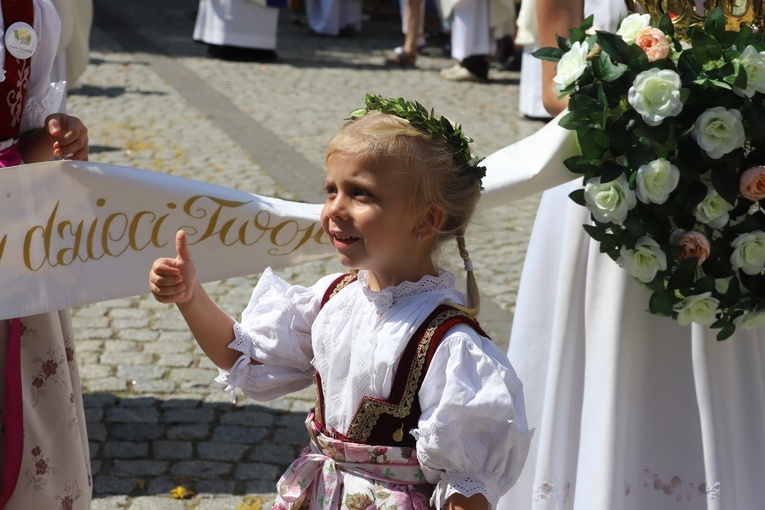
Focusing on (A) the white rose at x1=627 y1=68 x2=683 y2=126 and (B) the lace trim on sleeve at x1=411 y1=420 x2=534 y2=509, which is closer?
(B) the lace trim on sleeve at x1=411 y1=420 x2=534 y2=509

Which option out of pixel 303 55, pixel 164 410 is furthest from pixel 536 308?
pixel 303 55

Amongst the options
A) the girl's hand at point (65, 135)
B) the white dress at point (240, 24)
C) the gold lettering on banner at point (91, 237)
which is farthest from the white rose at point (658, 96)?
the white dress at point (240, 24)

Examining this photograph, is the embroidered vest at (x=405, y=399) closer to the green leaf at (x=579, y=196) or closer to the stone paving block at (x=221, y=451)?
the green leaf at (x=579, y=196)

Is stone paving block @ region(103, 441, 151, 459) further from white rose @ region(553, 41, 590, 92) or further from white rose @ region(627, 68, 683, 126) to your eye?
white rose @ region(627, 68, 683, 126)

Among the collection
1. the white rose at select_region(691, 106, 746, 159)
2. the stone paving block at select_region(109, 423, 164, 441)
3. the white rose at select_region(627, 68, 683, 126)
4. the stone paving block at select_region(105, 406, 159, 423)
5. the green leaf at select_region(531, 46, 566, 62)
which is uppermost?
the green leaf at select_region(531, 46, 566, 62)

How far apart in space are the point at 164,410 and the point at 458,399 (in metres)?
2.50

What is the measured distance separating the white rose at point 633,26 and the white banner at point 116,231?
838 mm

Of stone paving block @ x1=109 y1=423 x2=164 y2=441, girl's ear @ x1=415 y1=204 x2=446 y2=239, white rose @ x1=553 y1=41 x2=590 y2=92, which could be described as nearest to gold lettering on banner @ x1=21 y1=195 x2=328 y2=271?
girl's ear @ x1=415 y1=204 x2=446 y2=239

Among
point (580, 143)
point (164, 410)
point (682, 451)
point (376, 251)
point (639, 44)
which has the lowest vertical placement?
point (164, 410)

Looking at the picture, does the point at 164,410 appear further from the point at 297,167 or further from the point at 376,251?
the point at 297,167

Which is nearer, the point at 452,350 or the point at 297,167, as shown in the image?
the point at 452,350

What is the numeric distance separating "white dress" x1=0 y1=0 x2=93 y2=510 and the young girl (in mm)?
704

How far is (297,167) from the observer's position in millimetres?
8078

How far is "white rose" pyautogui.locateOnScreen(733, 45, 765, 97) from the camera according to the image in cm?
238
